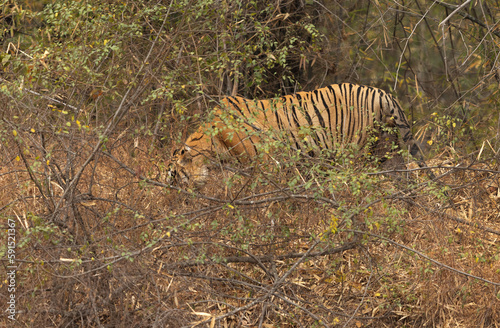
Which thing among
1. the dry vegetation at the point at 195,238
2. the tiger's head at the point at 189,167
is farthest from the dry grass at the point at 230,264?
the tiger's head at the point at 189,167

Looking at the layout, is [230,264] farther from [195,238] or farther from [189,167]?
[189,167]

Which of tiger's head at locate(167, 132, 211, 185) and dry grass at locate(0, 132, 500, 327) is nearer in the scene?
dry grass at locate(0, 132, 500, 327)

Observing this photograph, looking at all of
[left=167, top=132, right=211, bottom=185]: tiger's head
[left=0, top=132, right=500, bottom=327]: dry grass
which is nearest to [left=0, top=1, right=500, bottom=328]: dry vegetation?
[left=0, top=132, right=500, bottom=327]: dry grass

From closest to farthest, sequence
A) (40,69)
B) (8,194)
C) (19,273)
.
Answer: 1. (19,273)
2. (40,69)
3. (8,194)

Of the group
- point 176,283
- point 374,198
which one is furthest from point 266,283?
point 374,198

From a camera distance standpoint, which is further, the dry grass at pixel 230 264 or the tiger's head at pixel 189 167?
the tiger's head at pixel 189 167

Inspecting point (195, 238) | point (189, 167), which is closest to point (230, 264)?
point (195, 238)

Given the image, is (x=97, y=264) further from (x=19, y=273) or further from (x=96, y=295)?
(x=19, y=273)

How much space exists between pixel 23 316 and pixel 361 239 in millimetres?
1924

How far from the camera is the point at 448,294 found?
3.29m

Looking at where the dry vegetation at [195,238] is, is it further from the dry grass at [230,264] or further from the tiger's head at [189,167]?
the tiger's head at [189,167]

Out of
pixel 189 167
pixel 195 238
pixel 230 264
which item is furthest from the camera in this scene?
pixel 189 167

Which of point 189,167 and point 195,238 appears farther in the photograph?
point 189,167

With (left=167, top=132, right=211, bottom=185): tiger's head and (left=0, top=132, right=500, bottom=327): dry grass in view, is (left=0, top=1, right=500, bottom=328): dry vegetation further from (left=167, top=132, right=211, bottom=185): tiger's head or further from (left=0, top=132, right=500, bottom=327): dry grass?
(left=167, top=132, right=211, bottom=185): tiger's head
